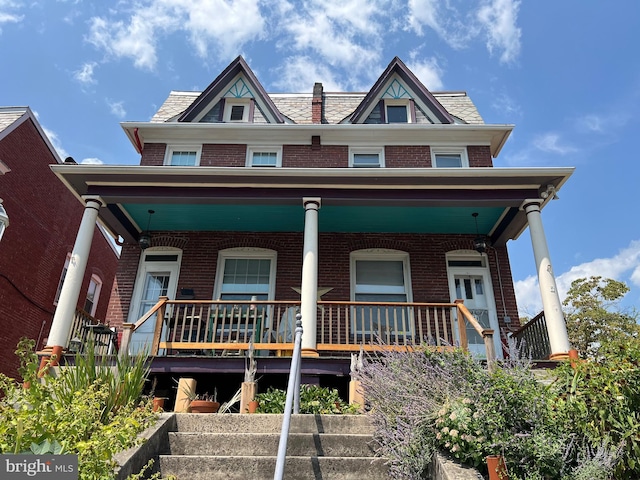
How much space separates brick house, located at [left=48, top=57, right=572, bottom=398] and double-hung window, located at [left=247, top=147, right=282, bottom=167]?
1.7 inches

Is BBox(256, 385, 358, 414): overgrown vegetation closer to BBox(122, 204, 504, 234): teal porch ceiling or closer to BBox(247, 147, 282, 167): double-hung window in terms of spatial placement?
BBox(122, 204, 504, 234): teal porch ceiling

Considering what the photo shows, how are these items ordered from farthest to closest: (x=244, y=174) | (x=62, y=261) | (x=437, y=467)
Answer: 1. (x=62, y=261)
2. (x=244, y=174)
3. (x=437, y=467)

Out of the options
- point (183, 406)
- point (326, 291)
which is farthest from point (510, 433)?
point (326, 291)

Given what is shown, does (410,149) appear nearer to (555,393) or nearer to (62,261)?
(555,393)

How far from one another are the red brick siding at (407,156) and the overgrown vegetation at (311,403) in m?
6.11

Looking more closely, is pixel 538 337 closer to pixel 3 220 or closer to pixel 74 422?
pixel 74 422

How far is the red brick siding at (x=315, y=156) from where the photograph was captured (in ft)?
33.2

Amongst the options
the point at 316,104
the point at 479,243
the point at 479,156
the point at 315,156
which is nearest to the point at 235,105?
the point at 316,104

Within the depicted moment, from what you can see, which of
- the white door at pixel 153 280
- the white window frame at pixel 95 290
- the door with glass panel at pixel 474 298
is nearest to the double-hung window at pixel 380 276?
the door with glass panel at pixel 474 298

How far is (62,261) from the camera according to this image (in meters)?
12.8

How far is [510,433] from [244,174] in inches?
243

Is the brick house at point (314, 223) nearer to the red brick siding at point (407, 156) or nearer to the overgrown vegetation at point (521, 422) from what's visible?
the red brick siding at point (407, 156)

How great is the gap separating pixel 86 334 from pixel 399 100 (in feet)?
28.7

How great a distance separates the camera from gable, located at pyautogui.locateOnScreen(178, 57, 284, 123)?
10664 millimetres
